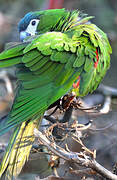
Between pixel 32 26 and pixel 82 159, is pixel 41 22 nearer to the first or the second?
pixel 32 26

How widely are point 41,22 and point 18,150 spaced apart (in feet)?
3.13

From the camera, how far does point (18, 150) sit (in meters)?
1.70

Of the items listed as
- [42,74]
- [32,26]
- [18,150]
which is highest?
[32,26]

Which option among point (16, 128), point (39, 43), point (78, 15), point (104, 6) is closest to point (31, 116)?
point (16, 128)

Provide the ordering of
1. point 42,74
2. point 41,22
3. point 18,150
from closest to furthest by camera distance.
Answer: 1. point 18,150
2. point 42,74
3. point 41,22

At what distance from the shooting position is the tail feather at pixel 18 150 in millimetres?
1661

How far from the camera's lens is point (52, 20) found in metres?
2.19

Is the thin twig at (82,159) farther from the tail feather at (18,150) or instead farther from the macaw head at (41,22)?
the macaw head at (41,22)

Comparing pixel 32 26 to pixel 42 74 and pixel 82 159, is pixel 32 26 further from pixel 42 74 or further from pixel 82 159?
pixel 82 159

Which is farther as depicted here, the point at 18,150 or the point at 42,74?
the point at 42,74

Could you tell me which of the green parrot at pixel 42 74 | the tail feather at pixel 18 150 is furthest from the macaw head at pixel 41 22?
the tail feather at pixel 18 150

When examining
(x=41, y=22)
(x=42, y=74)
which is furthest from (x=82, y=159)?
(x=41, y=22)

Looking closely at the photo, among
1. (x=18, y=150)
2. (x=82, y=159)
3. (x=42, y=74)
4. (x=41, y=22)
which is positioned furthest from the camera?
(x=41, y=22)

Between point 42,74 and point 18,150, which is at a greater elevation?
point 42,74
